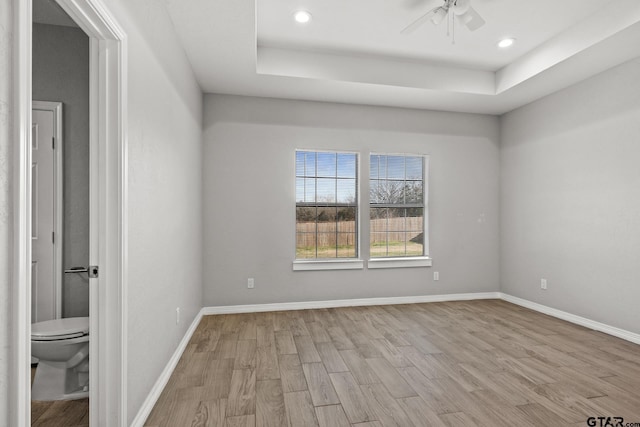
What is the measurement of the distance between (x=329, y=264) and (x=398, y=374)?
1.97 m

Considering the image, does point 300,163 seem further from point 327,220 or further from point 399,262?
point 399,262

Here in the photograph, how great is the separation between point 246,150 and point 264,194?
586 mm

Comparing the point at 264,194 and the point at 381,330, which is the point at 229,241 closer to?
the point at 264,194

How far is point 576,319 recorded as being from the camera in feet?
12.3

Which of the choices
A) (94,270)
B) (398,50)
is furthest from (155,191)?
(398,50)

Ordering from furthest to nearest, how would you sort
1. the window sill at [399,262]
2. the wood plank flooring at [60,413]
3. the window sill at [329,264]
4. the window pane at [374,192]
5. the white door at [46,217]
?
the window pane at [374,192] → the window sill at [399,262] → the window sill at [329,264] → the white door at [46,217] → the wood plank flooring at [60,413]

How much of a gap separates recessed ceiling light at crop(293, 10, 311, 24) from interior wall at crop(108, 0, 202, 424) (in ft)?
3.47

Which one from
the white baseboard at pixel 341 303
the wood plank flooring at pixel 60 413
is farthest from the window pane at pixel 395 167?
the wood plank flooring at pixel 60 413

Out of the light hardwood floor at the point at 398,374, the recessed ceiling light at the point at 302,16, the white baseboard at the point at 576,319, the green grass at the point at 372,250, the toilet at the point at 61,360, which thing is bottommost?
the light hardwood floor at the point at 398,374

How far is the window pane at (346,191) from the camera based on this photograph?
14.8ft

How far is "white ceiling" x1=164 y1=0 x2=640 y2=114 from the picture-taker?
2801 mm

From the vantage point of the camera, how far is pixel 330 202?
4.50 metres

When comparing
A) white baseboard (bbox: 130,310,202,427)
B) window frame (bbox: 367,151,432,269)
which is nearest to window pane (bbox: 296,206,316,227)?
window frame (bbox: 367,151,432,269)

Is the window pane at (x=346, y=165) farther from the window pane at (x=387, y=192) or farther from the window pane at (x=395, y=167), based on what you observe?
the window pane at (x=395, y=167)
